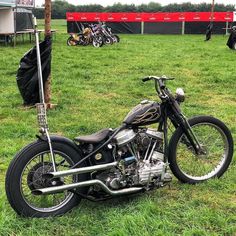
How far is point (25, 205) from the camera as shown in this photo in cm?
359

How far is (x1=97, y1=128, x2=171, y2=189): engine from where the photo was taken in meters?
3.81

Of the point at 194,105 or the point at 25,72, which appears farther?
the point at 194,105

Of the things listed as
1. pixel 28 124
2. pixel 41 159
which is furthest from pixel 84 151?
pixel 28 124

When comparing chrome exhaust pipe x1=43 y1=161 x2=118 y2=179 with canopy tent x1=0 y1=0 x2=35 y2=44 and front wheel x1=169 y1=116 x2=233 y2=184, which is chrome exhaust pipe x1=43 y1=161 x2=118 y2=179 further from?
canopy tent x1=0 y1=0 x2=35 y2=44

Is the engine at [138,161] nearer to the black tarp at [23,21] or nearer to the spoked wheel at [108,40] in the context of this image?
the spoked wheel at [108,40]

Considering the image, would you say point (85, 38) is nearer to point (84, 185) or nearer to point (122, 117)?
point (122, 117)

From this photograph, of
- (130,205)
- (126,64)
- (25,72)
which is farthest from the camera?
(126,64)

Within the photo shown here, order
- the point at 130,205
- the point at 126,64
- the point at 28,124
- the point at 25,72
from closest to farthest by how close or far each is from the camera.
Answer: the point at 130,205
the point at 28,124
the point at 25,72
the point at 126,64

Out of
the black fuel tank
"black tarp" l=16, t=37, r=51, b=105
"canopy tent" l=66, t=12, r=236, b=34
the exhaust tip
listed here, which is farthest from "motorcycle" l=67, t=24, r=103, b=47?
the exhaust tip

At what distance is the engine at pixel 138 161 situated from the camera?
381cm

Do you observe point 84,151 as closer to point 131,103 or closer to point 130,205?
point 130,205

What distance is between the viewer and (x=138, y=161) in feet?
12.8

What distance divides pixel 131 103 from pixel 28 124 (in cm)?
223

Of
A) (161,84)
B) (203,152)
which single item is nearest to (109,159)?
(161,84)
